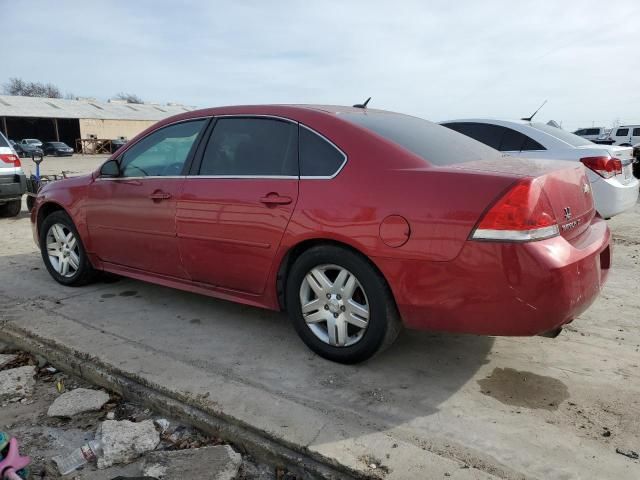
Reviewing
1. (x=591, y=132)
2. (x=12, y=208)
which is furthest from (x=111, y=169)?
(x=591, y=132)

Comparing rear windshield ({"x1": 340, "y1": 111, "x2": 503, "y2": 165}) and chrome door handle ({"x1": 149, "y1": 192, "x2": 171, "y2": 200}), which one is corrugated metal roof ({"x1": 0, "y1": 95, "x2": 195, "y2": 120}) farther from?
rear windshield ({"x1": 340, "y1": 111, "x2": 503, "y2": 165})

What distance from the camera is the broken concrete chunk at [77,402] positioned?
9.41ft

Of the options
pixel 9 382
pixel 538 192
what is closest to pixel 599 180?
pixel 538 192

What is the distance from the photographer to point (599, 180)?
5.96 meters

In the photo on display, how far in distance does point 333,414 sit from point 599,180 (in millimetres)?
4798

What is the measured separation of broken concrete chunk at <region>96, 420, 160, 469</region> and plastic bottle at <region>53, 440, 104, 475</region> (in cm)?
4

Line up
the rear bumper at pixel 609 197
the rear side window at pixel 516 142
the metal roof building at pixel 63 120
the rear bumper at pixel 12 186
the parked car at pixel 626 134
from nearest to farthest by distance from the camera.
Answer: the rear bumper at pixel 609 197 < the rear side window at pixel 516 142 < the rear bumper at pixel 12 186 < the parked car at pixel 626 134 < the metal roof building at pixel 63 120

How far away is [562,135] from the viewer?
22.2 ft

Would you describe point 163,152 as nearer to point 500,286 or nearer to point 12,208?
point 500,286

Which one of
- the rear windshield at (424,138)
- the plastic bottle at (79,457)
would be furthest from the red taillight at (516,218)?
the plastic bottle at (79,457)

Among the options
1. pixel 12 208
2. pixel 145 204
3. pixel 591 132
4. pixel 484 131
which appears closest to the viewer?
pixel 145 204

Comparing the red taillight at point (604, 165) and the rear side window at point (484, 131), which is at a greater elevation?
the rear side window at point (484, 131)

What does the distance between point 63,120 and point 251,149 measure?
52.9 metres

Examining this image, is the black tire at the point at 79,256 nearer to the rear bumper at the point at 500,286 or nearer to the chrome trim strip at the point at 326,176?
the chrome trim strip at the point at 326,176
